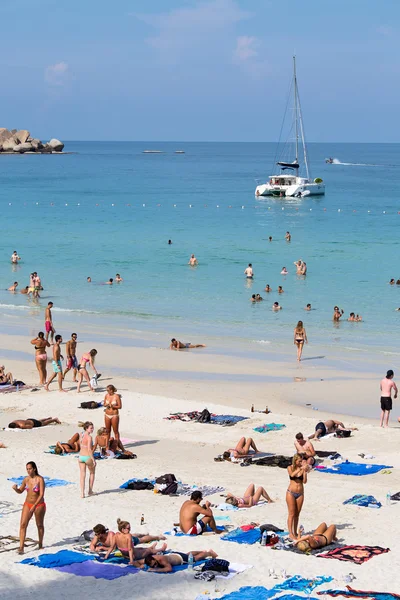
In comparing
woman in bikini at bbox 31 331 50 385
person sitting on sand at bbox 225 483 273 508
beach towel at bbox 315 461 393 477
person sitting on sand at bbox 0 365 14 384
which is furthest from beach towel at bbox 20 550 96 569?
person sitting on sand at bbox 0 365 14 384

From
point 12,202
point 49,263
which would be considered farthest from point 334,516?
point 12,202

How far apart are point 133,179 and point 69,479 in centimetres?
11303

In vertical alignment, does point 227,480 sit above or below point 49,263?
below

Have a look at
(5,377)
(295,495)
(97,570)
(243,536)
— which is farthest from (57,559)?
(5,377)

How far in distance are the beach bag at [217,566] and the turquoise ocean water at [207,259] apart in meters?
16.5

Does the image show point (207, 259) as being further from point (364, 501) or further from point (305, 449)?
point (364, 501)

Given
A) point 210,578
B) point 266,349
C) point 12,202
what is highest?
point 12,202

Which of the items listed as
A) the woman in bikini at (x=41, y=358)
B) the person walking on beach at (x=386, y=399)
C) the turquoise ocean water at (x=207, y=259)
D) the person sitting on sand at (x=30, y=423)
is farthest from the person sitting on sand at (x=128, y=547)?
the turquoise ocean water at (x=207, y=259)

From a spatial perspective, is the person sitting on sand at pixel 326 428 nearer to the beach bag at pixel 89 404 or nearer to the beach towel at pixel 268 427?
the beach towel at pixel 268 427

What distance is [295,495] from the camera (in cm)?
1270

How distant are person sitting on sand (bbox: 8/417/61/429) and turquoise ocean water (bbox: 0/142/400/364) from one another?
1018 cm

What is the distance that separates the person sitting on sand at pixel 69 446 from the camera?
17.1m

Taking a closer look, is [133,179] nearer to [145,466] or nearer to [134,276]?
[134,276]

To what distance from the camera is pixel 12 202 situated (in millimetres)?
86438
